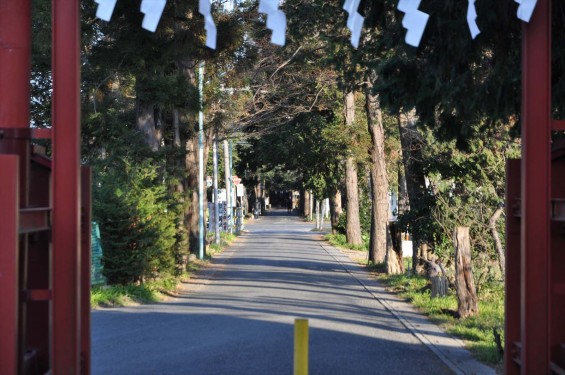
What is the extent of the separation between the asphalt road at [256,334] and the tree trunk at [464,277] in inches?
43.7

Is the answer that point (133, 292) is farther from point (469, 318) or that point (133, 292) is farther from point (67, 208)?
point (67, 208)

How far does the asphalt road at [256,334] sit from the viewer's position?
383 inches

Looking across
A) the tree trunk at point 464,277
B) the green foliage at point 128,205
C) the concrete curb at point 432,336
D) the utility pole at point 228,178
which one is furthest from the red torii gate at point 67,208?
the utility pole at point 228,178

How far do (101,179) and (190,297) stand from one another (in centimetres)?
337

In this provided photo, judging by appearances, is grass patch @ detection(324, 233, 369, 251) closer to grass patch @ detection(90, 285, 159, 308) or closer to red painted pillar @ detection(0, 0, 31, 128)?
grass patch @ detection(90, 285, 159, 308)

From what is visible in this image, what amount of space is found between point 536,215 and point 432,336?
7.42m

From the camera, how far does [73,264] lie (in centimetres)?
507

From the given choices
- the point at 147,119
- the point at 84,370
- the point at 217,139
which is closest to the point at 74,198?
the point at 84,370

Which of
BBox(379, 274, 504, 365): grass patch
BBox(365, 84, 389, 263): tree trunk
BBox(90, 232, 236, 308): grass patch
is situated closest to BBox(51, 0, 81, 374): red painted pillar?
BBox(379, 274, 504, 365): grass patch

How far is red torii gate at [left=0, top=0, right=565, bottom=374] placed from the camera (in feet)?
16.6

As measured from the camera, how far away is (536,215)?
522cm

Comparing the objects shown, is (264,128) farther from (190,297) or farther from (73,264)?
(73,264)

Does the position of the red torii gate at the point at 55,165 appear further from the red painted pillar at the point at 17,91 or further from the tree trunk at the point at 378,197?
the tree trunk at the point at 378,197

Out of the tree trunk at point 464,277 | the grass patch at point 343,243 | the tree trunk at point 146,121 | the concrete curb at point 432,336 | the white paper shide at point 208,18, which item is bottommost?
the grass patch at point 343,243
